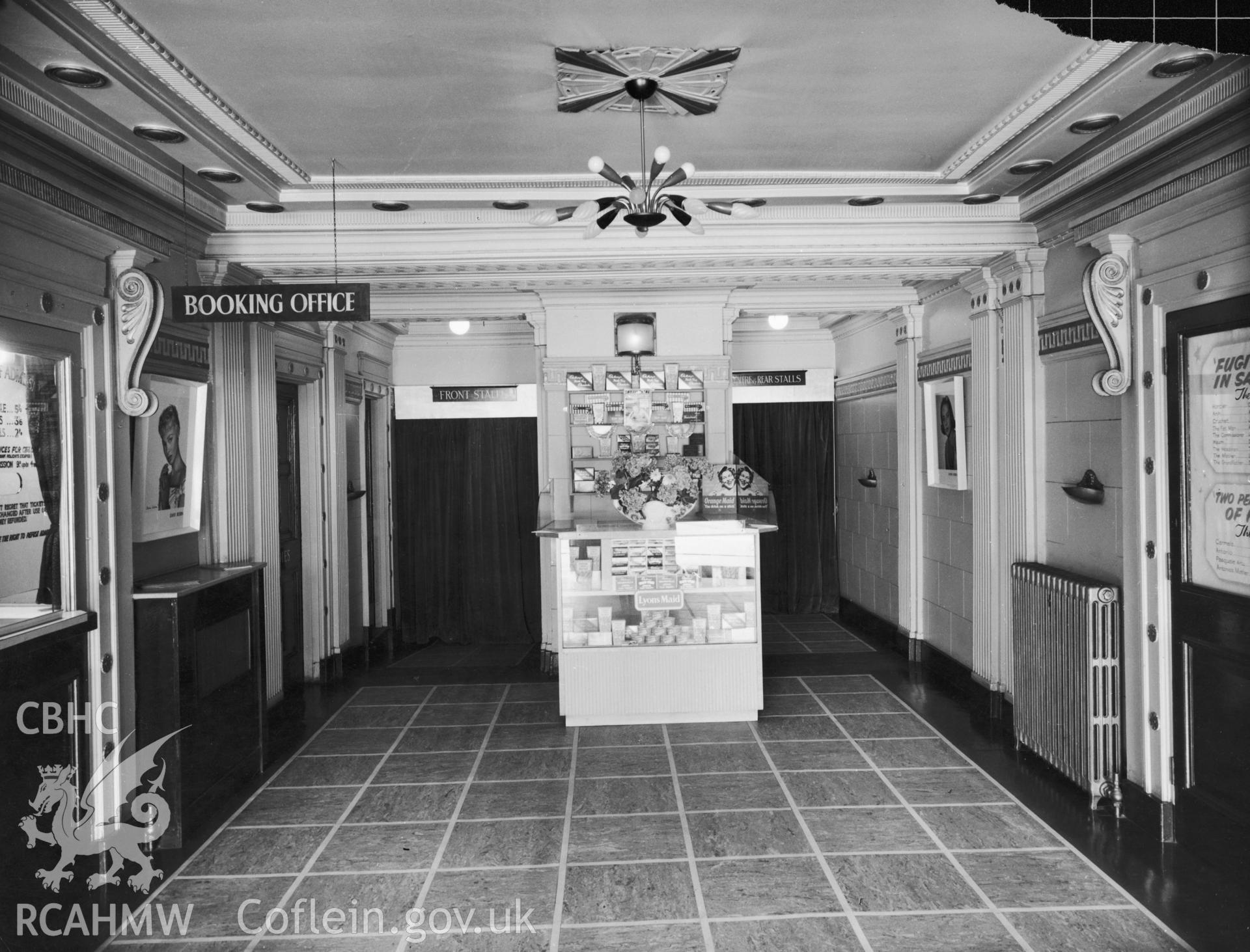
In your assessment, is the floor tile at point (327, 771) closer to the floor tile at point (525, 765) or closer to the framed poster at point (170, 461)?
the floor tile at point (525, 765)

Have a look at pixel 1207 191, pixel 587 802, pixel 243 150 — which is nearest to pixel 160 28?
pixel 243 150

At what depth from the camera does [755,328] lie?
9.53 m

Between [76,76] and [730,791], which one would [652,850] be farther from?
[76,76]

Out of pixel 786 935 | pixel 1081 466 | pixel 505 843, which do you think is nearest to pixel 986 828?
pixel 786 935

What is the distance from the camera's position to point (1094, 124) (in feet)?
13.6

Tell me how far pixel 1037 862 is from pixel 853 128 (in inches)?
131

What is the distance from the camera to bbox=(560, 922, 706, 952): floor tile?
129 inches

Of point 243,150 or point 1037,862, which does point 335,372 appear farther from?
point 1037,862

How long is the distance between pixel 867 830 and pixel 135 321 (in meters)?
4.05

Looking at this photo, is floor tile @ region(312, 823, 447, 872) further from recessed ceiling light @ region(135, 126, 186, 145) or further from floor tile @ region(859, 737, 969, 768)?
recessed ceiling light @ region(135, 126, 186, 145)

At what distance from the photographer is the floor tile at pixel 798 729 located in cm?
559

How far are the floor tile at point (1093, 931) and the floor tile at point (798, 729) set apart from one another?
7.05 ft

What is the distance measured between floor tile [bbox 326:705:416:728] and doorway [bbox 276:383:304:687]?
75 cm

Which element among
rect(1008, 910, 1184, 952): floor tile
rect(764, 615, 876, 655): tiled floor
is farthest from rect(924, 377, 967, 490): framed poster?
rect(1008, 910, 1184, 952): floor tile
